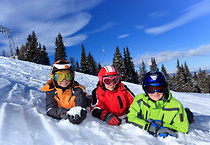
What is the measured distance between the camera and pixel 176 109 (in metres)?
2.75

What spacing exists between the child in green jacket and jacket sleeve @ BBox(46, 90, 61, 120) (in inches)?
61.1

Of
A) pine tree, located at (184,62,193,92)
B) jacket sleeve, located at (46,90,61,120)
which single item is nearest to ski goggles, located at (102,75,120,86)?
jacket sleeve, located at (46,90,61,120)

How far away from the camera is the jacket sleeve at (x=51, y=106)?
2948 mm

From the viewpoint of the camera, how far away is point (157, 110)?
9.59 feet

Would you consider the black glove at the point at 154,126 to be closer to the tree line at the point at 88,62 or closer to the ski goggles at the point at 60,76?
the ski goggles at the point at 60,76

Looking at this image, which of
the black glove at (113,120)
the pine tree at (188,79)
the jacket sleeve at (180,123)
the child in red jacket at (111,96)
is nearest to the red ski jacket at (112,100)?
the child in red jacket at (111,96)

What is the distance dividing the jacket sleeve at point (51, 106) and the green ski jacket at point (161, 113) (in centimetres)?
155

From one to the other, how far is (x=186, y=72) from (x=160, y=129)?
55.7 metres

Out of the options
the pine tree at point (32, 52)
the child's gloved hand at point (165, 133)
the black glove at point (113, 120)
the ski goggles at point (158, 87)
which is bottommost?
the child's gloved hand at point (165, 133)

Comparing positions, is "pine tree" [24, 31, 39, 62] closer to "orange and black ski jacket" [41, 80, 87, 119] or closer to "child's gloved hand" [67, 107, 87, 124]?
"orange and black ski jacket" [41, 80, 87, 119]

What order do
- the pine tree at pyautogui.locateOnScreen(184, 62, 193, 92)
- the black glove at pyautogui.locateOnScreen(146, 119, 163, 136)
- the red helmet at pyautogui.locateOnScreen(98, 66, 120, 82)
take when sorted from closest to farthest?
the black glove at pyautogui.locateOnScreen(146, 119, 163, 136)
the red helmet at pyautogui.locateOnScreen(98, 66, 120, 82)
the pine tree at pyautogui.locateOnScreen(184, 62, 193, 92)

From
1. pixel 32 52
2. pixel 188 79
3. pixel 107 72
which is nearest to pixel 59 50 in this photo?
pixel 32 52

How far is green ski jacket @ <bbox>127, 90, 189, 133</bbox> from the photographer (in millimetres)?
2672

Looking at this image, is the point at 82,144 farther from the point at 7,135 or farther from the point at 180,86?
the point at 180,86
